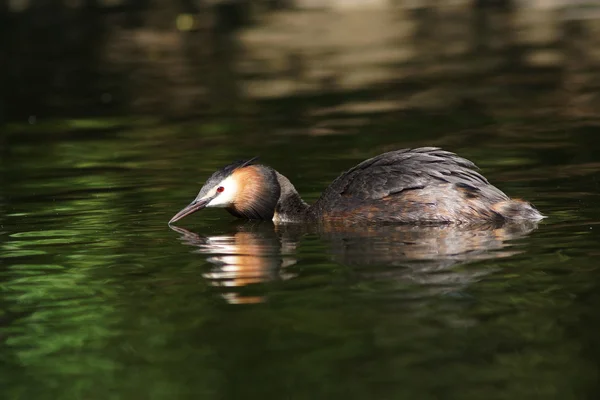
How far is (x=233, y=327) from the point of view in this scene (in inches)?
319

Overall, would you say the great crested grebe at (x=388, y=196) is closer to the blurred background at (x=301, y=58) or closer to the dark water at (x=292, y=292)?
the dark water at (x=292, y=292)

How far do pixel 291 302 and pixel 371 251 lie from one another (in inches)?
66.6

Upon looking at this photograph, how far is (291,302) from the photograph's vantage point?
8.65m

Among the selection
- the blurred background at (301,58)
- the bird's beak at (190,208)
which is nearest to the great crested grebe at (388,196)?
the bird's beak at (190,208)

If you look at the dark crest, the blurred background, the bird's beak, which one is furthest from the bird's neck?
the blurred background

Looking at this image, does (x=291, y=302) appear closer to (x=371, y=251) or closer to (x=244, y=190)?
(x=371, y=251)

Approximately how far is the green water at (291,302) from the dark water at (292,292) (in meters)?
0.02

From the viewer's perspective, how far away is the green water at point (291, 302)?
7.05 meters

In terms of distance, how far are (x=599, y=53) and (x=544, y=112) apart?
21.1 ft

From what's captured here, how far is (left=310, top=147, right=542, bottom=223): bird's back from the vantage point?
1109 cm

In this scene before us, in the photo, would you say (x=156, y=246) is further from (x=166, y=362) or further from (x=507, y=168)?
(x=507, y=168)

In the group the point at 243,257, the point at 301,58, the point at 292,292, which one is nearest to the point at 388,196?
the point at 243,257

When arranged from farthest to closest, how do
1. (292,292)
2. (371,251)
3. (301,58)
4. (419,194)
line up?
(301,58) < (419,194) < (371,251) < (292,292)

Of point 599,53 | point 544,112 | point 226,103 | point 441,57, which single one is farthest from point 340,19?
point 544,112
